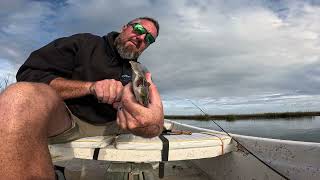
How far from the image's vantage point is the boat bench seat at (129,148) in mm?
3215

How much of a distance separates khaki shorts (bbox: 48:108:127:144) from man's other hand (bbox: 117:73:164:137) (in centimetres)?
122

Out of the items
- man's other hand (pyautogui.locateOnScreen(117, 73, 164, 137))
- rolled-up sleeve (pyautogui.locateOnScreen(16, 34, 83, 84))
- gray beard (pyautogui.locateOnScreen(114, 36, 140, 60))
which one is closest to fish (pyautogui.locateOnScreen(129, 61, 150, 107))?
man's other hand (pyautogui.locateOnScreen(117, 73, 164, 137))

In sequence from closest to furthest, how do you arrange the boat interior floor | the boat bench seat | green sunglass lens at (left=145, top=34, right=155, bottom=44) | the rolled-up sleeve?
the rolled-up sleeve → the boat bench seat → the boat interior floor → green sunglass lens at (left=145, top=34, right=155, bottom=44)

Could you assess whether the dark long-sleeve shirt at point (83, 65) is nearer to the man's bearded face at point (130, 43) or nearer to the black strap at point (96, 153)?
the man's bearded face at point (130, 43)

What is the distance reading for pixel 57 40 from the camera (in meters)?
3.45

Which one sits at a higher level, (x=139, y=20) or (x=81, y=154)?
(x=139, y=20)

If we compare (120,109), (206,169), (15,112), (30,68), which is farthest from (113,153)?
(206,169)

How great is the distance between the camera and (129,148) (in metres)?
3.23

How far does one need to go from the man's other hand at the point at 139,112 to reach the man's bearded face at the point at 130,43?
156cm

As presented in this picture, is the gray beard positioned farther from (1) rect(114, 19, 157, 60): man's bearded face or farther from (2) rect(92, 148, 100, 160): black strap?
(2) rect(92, 148, 100, 160): black strap

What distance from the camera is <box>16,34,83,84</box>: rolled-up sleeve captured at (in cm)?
309

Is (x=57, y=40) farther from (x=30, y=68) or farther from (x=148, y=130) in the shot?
(x=148, y=130)

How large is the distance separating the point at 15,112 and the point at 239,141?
2667 millimetres

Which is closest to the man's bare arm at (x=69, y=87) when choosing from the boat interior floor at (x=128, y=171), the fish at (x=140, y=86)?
the boat interior floor at (x=128, y=171)
